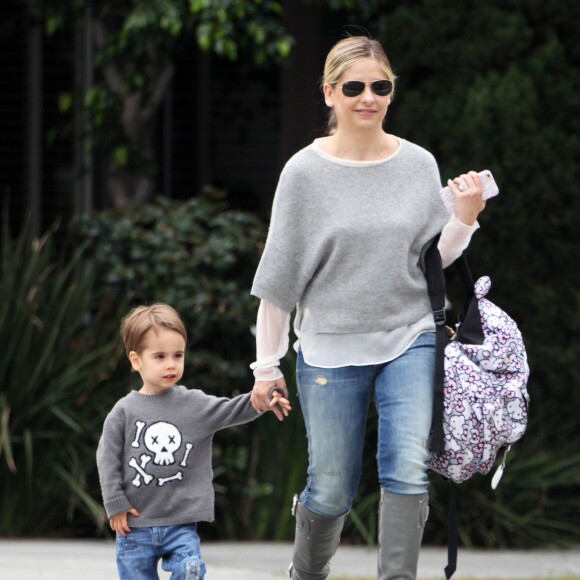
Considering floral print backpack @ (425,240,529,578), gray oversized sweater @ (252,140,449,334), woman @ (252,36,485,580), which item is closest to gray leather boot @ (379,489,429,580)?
woman @ (252,36,485,580)

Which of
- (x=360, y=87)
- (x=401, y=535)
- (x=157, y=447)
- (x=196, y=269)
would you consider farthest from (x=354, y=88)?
(x=196, y=269)

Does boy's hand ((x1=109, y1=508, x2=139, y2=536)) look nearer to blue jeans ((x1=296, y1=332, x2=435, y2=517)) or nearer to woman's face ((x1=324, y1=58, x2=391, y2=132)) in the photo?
blue jeans ((x1=296, y1=332, x2=435, y2=517))

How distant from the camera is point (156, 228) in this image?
702 cm

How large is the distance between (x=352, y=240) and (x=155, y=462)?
907 millimetres

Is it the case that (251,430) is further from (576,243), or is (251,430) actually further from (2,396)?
(576,243)

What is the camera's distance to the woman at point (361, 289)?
4074mm

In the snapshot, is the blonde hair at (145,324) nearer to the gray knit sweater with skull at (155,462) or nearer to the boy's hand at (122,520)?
the gray knit sweater with skull at (155,462)

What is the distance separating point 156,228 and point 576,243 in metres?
2.23

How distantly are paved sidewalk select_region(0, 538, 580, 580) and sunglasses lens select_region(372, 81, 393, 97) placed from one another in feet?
7.56

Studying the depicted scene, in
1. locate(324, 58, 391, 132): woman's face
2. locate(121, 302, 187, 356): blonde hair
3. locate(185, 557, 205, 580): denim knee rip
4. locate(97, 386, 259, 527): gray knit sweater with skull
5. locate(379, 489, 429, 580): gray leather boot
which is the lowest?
locate(185, 557, 205, 580): denim knee rip

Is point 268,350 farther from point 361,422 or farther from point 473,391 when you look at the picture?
point 473,391

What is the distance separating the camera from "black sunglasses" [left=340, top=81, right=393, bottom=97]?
412cm

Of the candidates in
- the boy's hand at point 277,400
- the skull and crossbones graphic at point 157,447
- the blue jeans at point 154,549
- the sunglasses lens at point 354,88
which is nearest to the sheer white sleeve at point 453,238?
the sunglasses lens at point 354,88

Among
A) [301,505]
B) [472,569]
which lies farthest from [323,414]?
[472,569]
